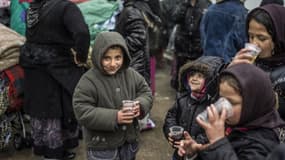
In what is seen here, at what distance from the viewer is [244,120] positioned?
1.94m

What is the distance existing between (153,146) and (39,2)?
2.04 metres

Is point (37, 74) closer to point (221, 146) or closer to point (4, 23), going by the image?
point (4, 23)

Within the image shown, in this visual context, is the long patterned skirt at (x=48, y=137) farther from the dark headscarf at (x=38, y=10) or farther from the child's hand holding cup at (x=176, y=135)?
the child's hand holding cup at (x=176, y=135)

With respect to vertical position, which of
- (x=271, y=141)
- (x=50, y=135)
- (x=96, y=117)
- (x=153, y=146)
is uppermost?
(x=271, y=141)

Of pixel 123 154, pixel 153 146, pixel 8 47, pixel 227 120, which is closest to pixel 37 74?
pixel 8 47

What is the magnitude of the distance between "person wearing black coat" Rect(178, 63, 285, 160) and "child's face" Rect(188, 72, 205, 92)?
81 cm

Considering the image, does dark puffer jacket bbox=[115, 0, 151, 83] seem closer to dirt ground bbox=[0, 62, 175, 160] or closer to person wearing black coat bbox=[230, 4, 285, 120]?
dirt ground bbox=[0, 62, 175, 160]

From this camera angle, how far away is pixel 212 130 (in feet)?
6.24

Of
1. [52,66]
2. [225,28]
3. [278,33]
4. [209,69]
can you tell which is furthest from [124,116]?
[225,28]

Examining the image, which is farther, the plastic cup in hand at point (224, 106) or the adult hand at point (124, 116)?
the adult hand at point (124, 116)

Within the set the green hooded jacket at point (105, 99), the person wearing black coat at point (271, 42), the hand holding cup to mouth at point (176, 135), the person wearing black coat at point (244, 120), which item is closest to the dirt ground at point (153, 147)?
the green hooded jacket at point (105, 99)

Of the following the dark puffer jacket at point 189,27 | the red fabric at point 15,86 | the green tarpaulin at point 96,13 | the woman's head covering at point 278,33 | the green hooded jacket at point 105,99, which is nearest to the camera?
the woman's head covering at point 278,33

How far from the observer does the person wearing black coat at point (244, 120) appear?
1.90 m

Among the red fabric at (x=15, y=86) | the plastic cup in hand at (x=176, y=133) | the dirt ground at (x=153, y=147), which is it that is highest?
the plastic cup in hand at (x=176, y=133)
